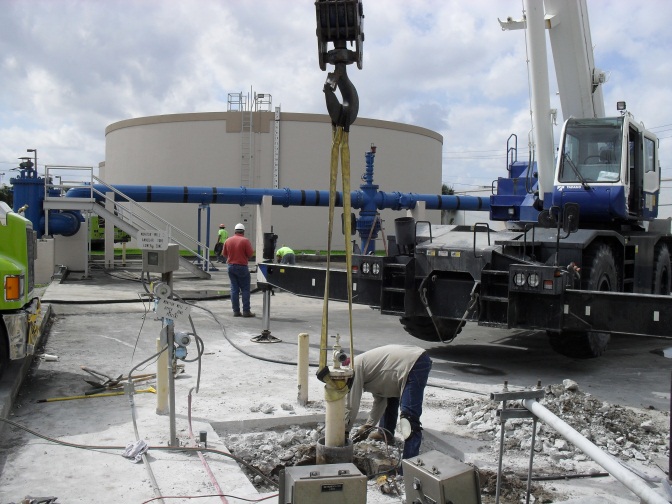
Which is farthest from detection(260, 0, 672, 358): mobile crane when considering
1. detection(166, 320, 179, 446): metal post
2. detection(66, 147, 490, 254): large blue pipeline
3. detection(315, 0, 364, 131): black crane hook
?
detection(66, 147, 490, 254): large blue pipeline

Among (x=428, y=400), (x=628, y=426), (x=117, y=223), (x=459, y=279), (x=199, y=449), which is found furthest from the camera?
(x=117, y=223)

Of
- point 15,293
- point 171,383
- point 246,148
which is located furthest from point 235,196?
point 171,383

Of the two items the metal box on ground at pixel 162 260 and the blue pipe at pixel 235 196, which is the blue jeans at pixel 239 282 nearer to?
the metal box on ground at pixel 162 260

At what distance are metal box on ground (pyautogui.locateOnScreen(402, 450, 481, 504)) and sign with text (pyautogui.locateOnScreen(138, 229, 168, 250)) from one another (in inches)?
109

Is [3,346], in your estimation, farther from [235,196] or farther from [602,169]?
[235,196]

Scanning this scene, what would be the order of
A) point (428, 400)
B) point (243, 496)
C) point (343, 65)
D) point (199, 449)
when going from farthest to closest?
1. point (428, 400)
2. point (199, 449)
3. point (243, 496)
4. point (343, 65)

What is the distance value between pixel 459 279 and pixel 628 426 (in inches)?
112

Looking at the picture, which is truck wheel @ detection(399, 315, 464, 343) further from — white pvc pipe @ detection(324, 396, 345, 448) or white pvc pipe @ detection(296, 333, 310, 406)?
white pvc pipe @ detection(324, 396, 345, 448)

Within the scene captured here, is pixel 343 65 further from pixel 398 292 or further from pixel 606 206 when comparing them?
pixel 606 206

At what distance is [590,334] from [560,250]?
1.15m

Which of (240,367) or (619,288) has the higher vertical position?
(619,288)

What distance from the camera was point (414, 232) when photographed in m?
9.27

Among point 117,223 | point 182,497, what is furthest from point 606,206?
point 117,223

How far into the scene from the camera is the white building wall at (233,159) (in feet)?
123
